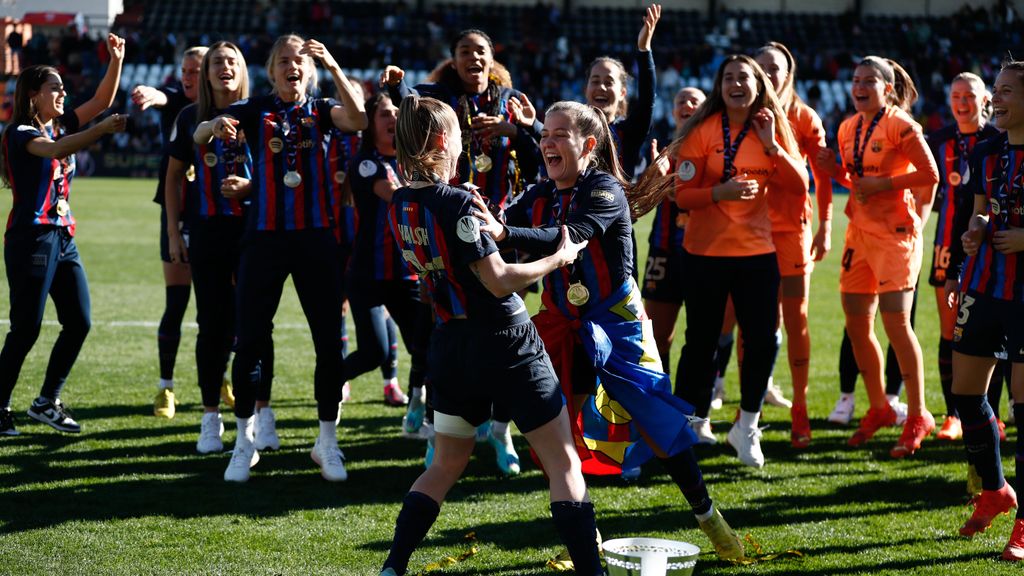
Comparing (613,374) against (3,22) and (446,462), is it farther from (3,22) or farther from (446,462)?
(3,22)

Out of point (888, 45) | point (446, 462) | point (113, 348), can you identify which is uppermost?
point (888, 45)

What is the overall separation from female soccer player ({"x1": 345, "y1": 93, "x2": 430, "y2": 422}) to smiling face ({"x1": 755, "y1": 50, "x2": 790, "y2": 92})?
2.19m

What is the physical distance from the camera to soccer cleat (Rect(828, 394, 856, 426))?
7.17 m

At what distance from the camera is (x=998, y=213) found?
4.69 meters

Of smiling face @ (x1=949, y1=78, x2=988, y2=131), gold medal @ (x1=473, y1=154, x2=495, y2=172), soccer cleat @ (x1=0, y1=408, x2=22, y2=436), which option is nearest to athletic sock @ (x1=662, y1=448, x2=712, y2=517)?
gold medal @ (x1=473, y1=154, x2=495, y2=172)

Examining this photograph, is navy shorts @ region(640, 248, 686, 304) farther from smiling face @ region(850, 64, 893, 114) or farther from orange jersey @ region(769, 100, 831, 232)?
smiling face @ region(850, 64, 893, 114)

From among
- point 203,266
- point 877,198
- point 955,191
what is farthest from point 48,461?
point 955,191

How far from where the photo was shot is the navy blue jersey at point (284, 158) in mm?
5535

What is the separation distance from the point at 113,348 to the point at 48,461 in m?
3.49

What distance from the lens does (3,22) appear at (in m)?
31.1

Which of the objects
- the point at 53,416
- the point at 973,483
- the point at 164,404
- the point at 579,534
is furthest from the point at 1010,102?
the point at 53,416

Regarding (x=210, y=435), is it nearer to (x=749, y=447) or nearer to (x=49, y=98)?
(x=49, y=98)

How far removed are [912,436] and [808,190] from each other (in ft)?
5.03

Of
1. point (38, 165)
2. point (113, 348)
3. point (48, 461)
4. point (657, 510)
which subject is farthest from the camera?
point (113, 348)
